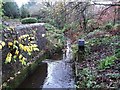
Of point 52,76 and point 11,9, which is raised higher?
point 11,9

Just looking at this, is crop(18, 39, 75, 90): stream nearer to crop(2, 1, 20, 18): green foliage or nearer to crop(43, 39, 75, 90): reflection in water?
crop(43, 39, 75, 90): reflection in water

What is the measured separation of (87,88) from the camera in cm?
630

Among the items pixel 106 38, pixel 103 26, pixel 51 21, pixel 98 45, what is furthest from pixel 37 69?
pixel 51 21

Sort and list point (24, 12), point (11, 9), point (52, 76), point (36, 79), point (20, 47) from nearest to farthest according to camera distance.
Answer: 1. point (20, 47)
2. point (36, 79)
3. point (52, 76)
4. point (11, 9)
5. point (24, 12)

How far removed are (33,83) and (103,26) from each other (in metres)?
9.46

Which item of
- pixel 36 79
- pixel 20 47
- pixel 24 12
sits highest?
pixel 24 12

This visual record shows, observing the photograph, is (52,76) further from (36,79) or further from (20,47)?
(20,47)

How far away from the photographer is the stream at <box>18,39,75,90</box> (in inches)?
333

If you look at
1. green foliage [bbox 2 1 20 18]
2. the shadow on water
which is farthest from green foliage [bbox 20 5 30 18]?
the shadow on water

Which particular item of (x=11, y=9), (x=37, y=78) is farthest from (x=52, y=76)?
(x=11, y=9)

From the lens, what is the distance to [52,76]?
9703 millimetres

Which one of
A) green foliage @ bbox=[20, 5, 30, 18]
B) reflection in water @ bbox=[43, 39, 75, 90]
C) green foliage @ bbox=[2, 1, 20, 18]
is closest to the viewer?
reflection in water @ bbox=[43, 39, 75, 90]

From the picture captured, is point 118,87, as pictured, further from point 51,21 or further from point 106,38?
point 51,21

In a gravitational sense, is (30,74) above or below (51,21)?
below
